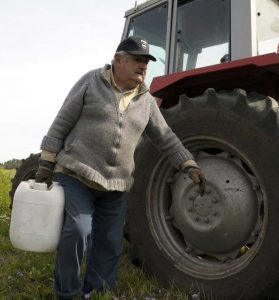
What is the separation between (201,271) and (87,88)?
1.37 meters

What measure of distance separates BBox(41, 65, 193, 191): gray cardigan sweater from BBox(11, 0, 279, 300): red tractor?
0.41 m

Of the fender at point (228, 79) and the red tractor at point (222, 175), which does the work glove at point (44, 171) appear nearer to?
the red tractor at point (222, 175)

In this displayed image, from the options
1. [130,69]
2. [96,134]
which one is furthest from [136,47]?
[96,134]

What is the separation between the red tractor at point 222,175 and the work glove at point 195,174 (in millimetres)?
92

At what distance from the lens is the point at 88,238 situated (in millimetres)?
2756

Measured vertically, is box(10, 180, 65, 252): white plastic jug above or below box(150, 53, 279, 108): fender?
below

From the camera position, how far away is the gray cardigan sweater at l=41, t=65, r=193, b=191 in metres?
2.63

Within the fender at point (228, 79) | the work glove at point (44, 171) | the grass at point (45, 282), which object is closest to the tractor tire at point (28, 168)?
the grass at point (45, 282)

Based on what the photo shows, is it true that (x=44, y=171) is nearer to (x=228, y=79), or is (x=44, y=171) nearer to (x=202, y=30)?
(x=228, y=79)

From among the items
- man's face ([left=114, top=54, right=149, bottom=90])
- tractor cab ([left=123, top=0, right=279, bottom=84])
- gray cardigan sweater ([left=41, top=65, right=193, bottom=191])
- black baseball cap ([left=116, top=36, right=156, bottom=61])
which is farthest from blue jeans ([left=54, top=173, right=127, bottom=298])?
tractor cab ([left=123, top=0, right=279, bottom=84])

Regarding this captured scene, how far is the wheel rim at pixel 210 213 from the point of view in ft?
8.99

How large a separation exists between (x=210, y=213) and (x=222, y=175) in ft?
0.84

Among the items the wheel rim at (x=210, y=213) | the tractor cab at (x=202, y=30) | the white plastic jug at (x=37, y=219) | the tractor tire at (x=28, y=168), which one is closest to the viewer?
the white plastic jug at (x=37, y=219)

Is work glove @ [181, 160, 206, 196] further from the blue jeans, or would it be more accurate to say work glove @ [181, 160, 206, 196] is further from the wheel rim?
the blue jeans
